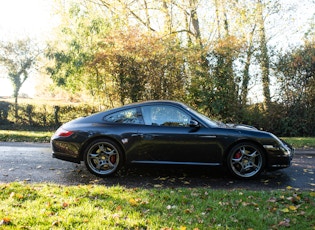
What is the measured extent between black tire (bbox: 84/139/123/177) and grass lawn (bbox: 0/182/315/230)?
119cm

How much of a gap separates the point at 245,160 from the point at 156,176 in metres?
1.72

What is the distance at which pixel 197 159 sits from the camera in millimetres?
6285

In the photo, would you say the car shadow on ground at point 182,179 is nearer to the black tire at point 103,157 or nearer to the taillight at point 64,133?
the black tire at point 103,157

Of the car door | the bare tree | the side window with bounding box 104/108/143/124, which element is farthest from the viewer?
the bare tree

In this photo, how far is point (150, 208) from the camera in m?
4.32

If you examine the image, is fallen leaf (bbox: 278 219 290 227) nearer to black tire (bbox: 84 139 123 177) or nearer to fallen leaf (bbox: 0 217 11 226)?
fallen leaf (bbox: 0 217 11 226)

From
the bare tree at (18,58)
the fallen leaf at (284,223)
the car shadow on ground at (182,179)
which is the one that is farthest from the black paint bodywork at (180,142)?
the bare tree at (18,58)

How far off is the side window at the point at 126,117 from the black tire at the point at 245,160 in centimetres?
187

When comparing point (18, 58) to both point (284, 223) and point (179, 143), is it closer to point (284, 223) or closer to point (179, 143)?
point (179, 143)

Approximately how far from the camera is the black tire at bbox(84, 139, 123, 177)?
641 centimetres

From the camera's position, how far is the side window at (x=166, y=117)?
6410mm

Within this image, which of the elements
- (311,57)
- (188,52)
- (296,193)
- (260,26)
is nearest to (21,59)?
(188,52)

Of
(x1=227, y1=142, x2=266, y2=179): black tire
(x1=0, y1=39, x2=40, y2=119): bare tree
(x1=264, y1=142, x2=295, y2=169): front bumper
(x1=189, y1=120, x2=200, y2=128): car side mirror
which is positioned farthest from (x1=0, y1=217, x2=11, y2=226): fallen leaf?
(x1=0, y1=39, x2=40, y2=119): bare tree

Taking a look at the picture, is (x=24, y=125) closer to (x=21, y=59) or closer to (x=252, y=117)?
(x=21, y=59)
